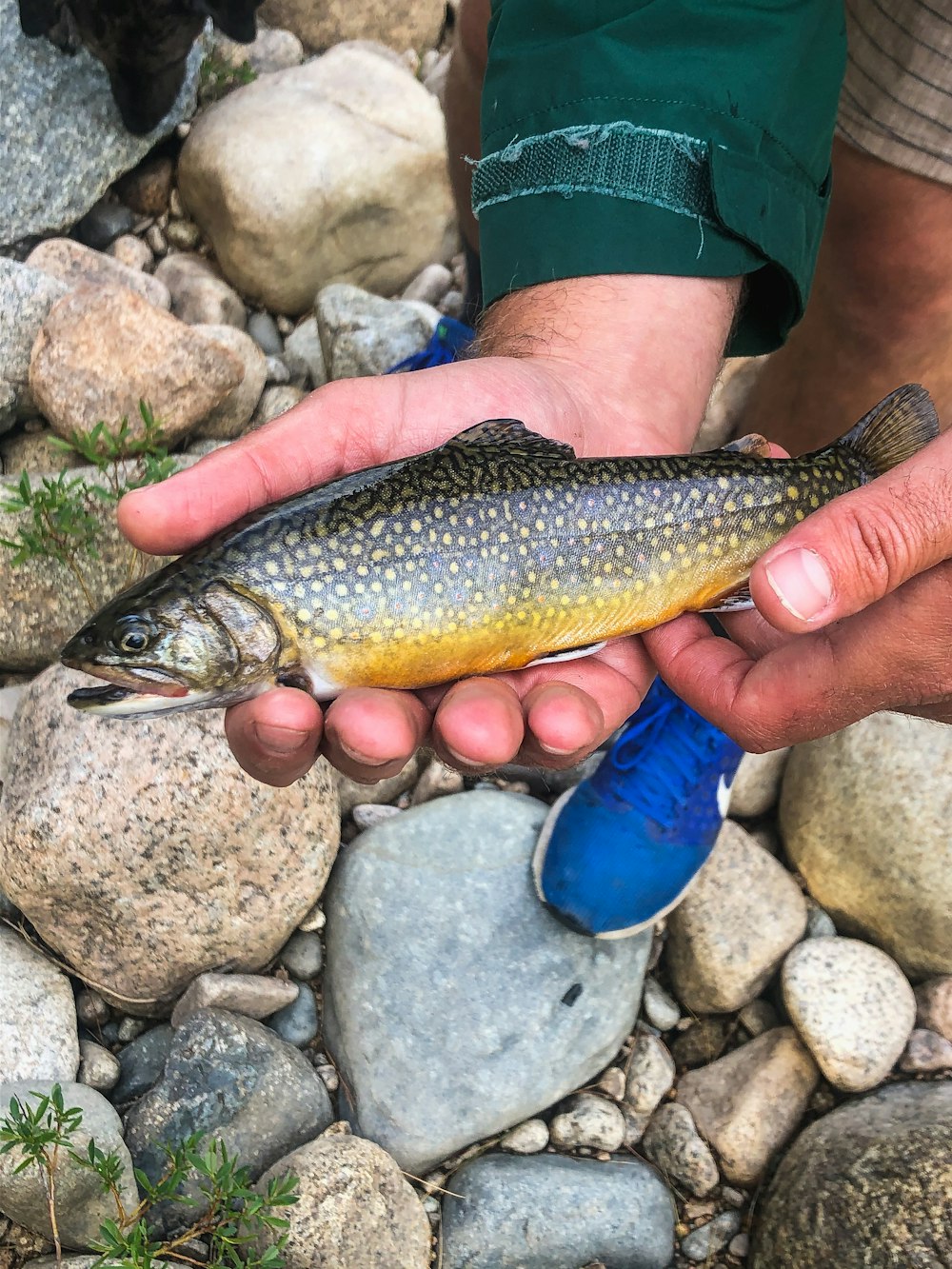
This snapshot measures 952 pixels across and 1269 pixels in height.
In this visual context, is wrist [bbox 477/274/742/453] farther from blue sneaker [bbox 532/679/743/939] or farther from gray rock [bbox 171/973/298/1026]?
gray rock [bbox 171/973/298/1026]

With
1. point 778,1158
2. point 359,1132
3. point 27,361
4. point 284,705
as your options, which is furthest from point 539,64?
point 778,1158

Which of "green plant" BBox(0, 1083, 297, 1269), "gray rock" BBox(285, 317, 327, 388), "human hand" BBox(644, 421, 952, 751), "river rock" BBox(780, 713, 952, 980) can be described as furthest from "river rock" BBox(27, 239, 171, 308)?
"river rock" BBox(780, 713, 952, 980)

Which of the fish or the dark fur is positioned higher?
the dark fur

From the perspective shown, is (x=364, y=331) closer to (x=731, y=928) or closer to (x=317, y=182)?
(x=317, y=182)

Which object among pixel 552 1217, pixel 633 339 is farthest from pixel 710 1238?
pixel 633 339

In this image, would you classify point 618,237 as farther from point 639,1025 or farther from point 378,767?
point 639,1025

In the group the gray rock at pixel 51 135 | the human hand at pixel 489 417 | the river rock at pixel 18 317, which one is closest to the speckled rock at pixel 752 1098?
the human hand at pixel 489 417
